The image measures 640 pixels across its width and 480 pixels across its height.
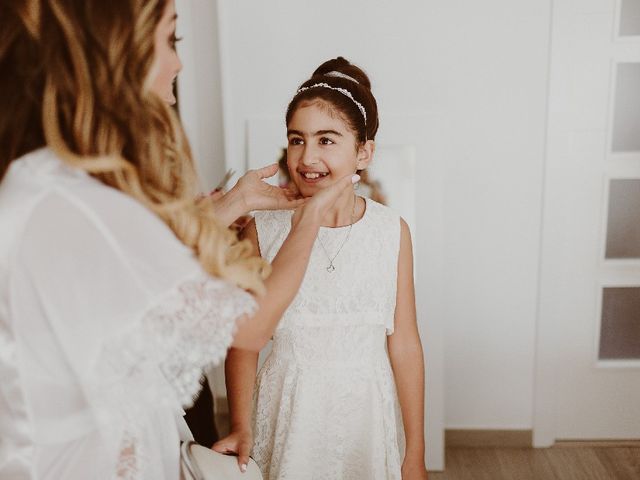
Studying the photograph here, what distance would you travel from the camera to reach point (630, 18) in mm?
2271

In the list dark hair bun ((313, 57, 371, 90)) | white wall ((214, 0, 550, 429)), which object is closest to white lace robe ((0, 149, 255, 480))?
dark hair bun ((313, 57, 371, 90))

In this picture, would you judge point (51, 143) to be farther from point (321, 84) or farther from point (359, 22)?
point (359, 22)

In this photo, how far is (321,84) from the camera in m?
1.49

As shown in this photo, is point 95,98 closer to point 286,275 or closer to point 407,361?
point 286,275

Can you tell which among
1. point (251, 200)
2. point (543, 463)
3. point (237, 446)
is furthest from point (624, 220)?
point (237, 446)

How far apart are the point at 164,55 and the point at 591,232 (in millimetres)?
1932

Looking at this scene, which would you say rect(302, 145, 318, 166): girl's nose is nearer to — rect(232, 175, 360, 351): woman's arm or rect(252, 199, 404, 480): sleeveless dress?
rect(252, 199, 404, 480): sleeveless dress

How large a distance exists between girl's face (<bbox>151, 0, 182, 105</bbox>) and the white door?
167 cm

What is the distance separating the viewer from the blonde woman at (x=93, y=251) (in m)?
0.77

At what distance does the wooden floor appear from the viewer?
236cm

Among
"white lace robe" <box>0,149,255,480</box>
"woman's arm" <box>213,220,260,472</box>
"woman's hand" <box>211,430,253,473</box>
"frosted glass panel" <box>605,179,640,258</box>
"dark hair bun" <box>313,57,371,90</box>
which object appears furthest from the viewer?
"frosted glass panel" <box>605,179,640,258</box>

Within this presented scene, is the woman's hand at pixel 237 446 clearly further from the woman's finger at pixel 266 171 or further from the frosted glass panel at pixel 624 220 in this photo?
the frosted glass panel at pixel 624 220

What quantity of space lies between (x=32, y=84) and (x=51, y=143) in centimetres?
8

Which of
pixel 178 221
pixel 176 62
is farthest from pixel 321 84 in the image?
pixel 178 221
